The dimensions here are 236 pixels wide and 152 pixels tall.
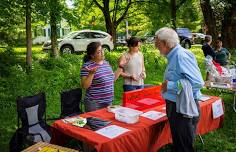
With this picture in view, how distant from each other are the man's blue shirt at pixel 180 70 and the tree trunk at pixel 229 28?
12727 mm

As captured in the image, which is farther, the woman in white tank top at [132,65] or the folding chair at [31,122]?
the woman in white tank top at [132,65]

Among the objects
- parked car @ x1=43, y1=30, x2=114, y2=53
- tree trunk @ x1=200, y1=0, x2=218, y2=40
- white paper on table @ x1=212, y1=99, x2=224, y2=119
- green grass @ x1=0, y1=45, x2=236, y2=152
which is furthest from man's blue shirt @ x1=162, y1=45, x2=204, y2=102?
parked car @ x1=43, y1=30, x2=114, y2=53

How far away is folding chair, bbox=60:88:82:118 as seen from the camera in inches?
199

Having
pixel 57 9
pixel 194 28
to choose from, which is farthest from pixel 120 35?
pixel 57 9

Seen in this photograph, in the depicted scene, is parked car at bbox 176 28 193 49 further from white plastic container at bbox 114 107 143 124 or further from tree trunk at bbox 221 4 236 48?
white plastic container at bbox 114 107 143 124

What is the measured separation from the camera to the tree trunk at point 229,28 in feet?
50.8

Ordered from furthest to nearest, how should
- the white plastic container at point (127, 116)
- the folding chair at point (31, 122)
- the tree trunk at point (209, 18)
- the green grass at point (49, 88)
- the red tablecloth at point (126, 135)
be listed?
the tree trunk at point (209, 18) → the green grass at point (49, 88) → the folding chair at point (31, 122) → the white plastic container at point (127, 116) → the red tablecloth at point (126, 135)

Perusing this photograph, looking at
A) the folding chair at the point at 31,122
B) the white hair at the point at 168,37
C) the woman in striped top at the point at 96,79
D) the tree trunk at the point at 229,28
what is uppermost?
the tree trunk at the point at 229,28

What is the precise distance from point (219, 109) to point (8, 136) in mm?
3292

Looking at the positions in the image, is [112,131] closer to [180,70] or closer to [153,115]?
[153,115]

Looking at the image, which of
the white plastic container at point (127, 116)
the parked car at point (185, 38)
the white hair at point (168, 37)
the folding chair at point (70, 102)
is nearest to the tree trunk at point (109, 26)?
the parked car at point (185, 38)

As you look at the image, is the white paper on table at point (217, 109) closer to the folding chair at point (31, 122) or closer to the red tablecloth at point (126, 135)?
the red tablecloth at point (126, 135)

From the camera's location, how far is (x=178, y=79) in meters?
3.52

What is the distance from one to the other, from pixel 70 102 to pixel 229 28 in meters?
12.2
